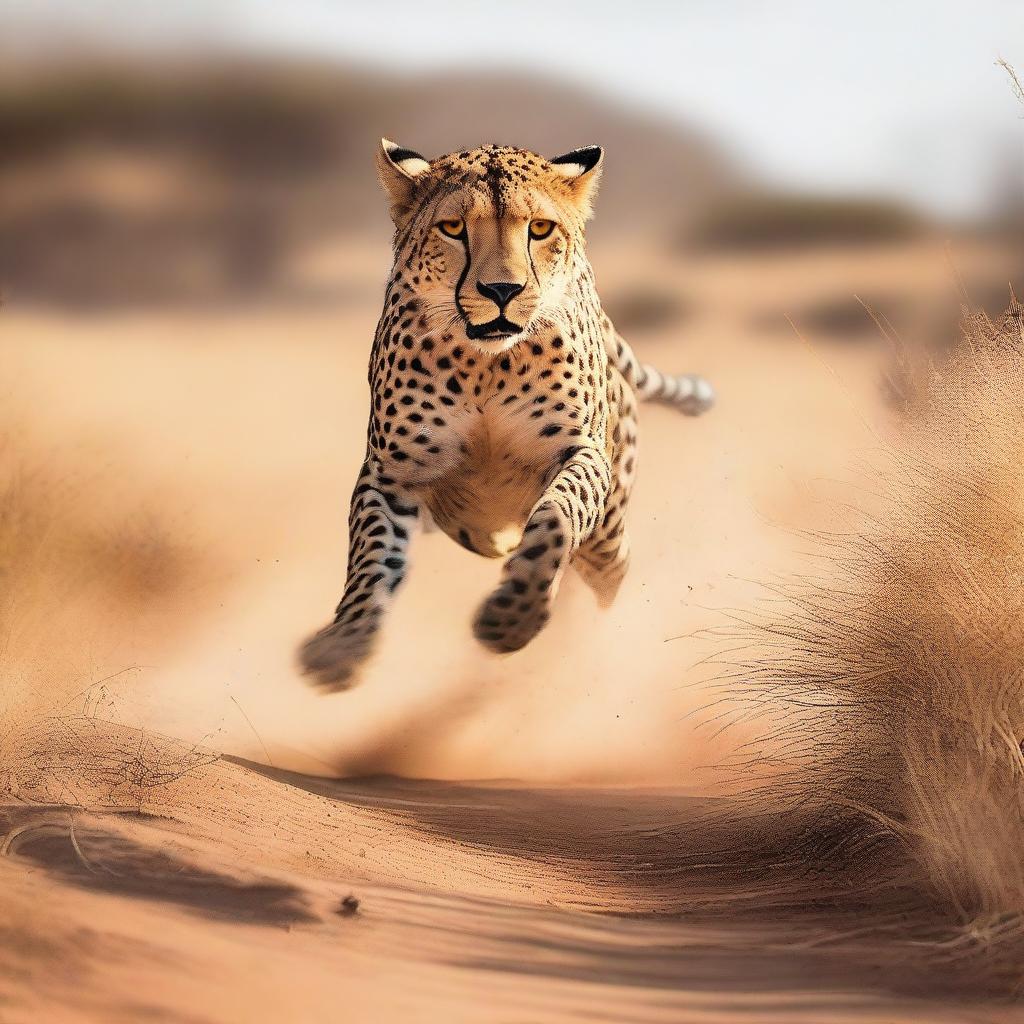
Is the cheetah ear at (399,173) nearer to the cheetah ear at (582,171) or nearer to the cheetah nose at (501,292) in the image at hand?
the cheetah ear at (582,171)

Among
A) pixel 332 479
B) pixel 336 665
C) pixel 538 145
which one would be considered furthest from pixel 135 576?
pixel 538 145

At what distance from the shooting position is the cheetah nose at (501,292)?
520 centimetres

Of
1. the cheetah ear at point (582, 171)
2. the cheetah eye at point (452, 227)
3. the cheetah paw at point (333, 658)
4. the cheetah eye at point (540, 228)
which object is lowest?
the cheetah paw at point (333, 658)

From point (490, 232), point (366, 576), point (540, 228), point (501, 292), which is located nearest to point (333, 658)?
point (366, 576)

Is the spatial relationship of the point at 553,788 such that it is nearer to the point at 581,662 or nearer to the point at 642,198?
the point at 581,662

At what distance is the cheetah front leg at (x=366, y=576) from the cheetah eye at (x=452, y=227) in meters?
0.98

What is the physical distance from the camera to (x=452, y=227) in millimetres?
5559

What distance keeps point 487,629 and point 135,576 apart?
18.3ft

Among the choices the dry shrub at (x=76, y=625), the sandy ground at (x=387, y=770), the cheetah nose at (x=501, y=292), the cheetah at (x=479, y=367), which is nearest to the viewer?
the sandy ground at (x=387, y=770)

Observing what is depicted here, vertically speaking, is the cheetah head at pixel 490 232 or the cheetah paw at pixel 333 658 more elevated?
the cheetah head at pixel 490 232

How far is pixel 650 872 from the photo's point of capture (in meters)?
5.16

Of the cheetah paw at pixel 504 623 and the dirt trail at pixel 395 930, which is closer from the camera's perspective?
the dirt trail at pixel 395 930

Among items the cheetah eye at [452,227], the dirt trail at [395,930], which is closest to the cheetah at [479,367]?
the cheetah eye at [452,227]

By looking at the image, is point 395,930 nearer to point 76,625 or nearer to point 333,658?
point 333,658
